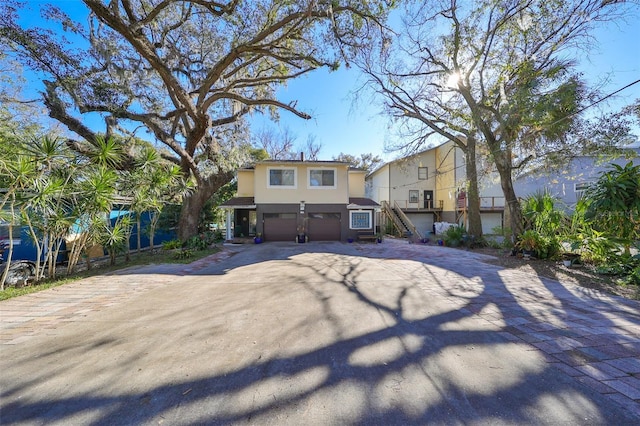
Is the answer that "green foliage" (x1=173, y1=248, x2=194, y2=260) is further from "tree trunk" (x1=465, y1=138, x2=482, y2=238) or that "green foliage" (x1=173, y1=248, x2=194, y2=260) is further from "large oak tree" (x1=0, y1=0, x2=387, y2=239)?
"tree trunk" (x1=465, y1=138, x2=482, y2=238)

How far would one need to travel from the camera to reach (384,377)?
91.9 inches

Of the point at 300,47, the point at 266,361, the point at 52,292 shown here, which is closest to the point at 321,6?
the point at 300,47

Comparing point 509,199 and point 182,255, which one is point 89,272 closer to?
point 182,255

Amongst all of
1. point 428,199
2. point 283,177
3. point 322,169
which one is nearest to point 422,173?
point 428,199

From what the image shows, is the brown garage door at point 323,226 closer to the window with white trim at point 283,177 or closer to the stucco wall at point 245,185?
the window with white trim at point 283,177

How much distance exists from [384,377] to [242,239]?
13.4 m

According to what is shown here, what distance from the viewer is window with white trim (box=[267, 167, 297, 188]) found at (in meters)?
15.0

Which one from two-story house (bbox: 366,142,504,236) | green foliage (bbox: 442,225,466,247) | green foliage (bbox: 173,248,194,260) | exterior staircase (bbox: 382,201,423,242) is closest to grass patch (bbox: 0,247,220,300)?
green foliage (bbox: 173,248,194,260)

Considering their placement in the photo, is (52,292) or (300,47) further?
(300,47)

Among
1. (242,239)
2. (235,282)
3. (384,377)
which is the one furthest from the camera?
(242,239)

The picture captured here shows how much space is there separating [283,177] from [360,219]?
5.31 meters

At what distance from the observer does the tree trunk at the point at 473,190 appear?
12628 mm

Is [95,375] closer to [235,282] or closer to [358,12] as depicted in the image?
[235,282]

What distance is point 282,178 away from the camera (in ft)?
49.4
